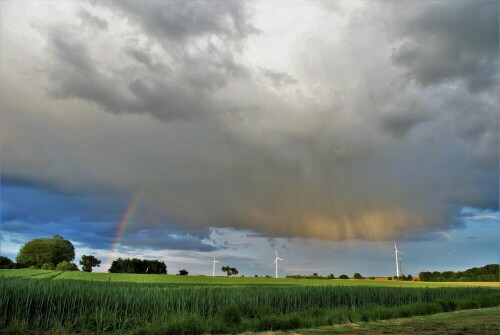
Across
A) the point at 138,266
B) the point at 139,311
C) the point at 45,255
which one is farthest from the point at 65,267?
the point at 139,311

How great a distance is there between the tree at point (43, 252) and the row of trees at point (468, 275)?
91.6 m

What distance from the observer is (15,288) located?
13898mm

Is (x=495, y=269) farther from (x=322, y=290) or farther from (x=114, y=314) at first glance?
(x=114, y=314)

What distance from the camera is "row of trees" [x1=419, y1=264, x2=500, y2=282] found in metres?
91.8

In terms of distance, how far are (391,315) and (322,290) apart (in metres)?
5.69

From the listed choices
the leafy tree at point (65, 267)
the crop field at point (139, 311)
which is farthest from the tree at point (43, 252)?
the crop field at point (139, 311)

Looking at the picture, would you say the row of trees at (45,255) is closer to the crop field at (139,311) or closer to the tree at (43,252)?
the tree at (43,252)

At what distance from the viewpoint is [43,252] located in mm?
112000

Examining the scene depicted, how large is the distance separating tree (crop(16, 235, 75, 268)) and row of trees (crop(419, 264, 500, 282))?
300 feet

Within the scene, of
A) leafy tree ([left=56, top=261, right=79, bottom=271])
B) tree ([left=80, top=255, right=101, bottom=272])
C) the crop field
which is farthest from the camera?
tree ([left=80, top=255, right=101, bottom=272])

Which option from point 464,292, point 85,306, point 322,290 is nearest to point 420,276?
point 464,292

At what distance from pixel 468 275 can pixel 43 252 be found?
105 metres

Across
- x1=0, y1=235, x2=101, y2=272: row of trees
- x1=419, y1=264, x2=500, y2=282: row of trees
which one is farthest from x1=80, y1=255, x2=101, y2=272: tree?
x1=419, y1=264, x2=500, y2=282: row of trees

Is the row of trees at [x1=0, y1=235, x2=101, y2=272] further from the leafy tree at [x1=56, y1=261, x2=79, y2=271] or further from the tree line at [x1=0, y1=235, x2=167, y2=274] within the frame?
the leafy tree at [x1=56, y1=261, x2=79, y2=271]
